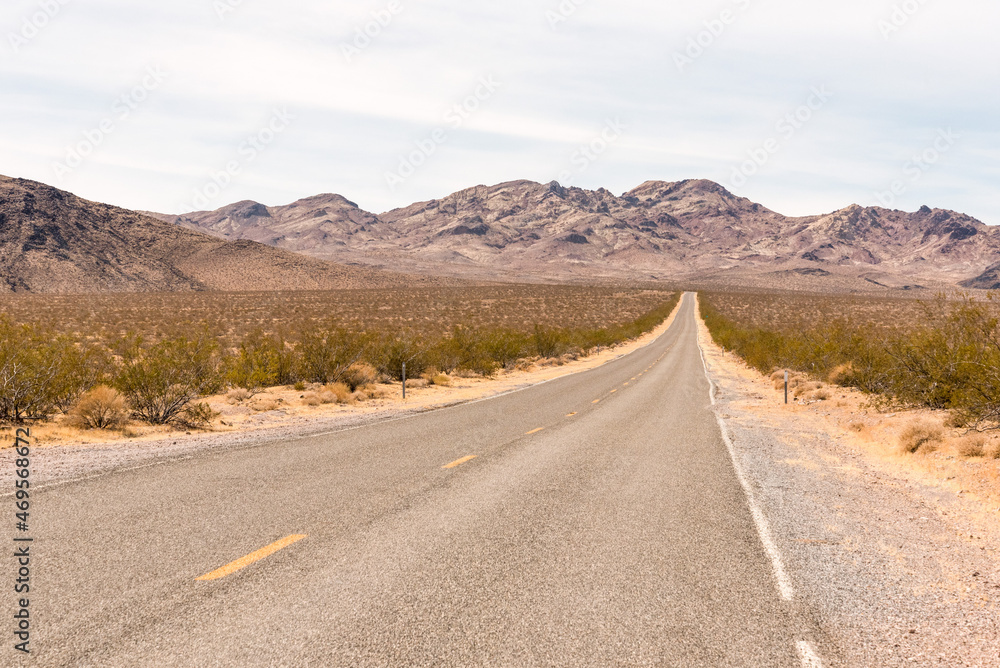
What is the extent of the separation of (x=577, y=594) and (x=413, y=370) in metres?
19.8

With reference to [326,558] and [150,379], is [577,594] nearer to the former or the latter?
[326,558]

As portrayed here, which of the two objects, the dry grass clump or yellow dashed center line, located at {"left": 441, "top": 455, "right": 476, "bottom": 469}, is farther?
the dry grass clump

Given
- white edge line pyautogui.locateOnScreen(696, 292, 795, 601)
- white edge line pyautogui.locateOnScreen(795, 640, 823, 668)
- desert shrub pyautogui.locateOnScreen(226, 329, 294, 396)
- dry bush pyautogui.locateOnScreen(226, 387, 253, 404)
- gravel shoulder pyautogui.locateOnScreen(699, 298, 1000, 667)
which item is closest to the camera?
white edge line pyautogui.locateOnScreen(795, 640, 823, 668)

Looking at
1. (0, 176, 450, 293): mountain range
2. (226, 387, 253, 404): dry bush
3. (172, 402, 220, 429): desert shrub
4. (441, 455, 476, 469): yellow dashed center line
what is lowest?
(226, 387, 253, 404): dry bush

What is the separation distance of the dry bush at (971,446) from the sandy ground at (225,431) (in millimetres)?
10725

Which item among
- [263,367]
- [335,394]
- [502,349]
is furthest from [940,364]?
[502,349]

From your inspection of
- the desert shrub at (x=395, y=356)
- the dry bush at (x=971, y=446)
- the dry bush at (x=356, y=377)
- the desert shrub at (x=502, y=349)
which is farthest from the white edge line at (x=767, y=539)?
the desert shrub at (x=502, y=349)

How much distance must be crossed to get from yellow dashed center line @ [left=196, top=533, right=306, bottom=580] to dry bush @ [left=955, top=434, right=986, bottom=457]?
10307 millimetres

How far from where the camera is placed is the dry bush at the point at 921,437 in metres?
10.6

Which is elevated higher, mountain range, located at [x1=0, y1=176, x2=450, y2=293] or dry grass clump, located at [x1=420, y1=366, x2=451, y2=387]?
mountain range, located at [x1=0, y1=176, x2=450, y2=293]

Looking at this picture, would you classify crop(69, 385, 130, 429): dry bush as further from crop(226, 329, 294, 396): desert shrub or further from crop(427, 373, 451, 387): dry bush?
crop(427, 373, 451, 387): dry bush

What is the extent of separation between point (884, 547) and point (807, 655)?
281 centimetres

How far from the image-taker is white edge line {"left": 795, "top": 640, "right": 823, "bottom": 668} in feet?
12.5

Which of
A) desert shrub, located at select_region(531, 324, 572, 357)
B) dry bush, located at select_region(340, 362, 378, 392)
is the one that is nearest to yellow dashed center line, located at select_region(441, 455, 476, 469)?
dry bush, located at select_region(340, 362, 378, 392)
